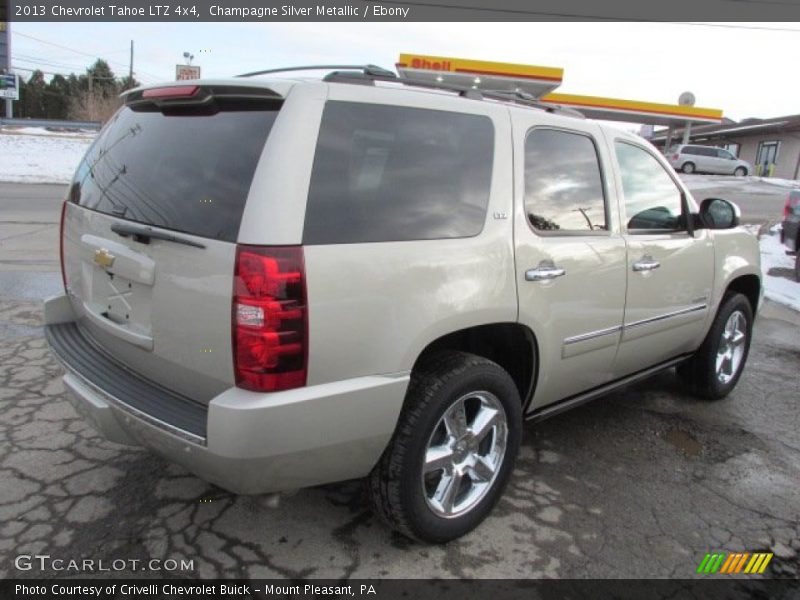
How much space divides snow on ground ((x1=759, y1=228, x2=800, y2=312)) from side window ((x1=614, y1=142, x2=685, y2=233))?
143 inches

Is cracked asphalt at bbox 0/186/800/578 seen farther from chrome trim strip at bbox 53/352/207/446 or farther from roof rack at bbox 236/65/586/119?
roof rack at bbox 236/65/586/119

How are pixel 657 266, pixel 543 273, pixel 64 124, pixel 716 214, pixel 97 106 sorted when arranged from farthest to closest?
1. pixel 97 106
2. pixel 64 124
3. pixel 716 214
4. pixel 657 266
5. pixel 543 273

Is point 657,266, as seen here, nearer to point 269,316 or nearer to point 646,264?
point 646,264

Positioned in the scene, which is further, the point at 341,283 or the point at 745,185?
the point at 745,185

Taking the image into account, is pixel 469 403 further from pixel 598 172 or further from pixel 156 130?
pixel 156 130

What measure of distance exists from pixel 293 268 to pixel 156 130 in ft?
3.52

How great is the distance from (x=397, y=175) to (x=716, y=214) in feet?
8.34

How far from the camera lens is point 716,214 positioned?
3.92 meters

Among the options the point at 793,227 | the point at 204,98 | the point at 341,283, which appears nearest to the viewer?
the point at 341,283

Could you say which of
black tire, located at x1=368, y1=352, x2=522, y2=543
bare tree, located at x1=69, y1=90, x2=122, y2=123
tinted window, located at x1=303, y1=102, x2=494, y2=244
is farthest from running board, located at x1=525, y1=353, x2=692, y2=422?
bare tree, located at x1=69, y1=90, x2=122, y2=123

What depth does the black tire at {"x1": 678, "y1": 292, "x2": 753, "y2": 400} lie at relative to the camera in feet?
14.1

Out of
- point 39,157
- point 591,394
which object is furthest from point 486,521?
point 39,157

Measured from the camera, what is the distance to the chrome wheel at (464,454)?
2594mm

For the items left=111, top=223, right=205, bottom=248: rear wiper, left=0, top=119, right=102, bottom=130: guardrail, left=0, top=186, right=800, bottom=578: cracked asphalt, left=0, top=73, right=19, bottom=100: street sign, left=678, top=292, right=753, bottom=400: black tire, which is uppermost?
left=0, top=73, right=19, bottom=100: street sign
